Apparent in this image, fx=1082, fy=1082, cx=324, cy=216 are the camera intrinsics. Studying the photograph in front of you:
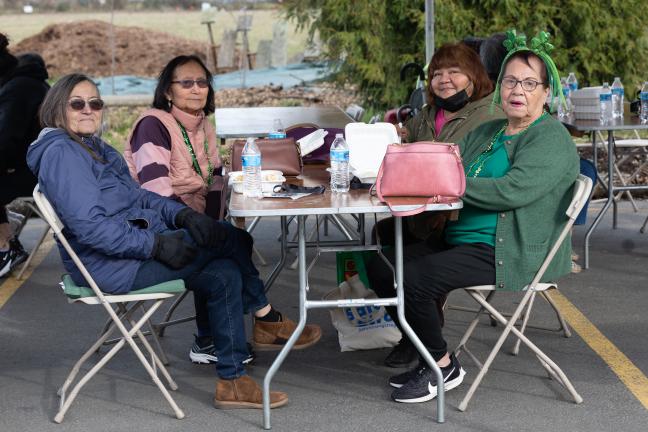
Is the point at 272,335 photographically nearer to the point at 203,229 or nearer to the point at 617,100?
the point at 203,229

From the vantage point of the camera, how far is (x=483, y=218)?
14.4 ft

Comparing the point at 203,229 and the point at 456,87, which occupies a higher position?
the point at 456,87

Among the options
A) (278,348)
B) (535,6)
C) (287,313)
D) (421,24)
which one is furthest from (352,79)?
(278,348)

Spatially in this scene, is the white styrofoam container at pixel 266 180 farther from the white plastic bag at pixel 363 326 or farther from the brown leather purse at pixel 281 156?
the white plastic bag at pixel 363 326

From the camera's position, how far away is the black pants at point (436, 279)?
14.1 feet

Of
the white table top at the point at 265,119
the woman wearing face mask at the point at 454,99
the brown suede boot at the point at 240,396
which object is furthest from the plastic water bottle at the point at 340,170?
the white table top at the point at 265,119

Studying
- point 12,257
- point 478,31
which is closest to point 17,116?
point 12,257

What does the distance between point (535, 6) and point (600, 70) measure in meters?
0.98

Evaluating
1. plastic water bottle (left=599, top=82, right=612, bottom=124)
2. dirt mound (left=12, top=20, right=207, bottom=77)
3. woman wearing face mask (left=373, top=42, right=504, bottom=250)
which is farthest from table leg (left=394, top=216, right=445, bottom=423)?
dirt mound (left=12, top=20, right=207, bottom=77)

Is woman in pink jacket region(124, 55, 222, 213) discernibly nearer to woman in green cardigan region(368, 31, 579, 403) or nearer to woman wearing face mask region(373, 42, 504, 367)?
woman wearing face mask region(373, 42, 504, 367)

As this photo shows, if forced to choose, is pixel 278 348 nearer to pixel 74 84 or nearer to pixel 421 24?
pixel 74 84

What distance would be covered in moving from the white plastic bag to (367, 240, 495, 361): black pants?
2.25ft

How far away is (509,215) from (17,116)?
360cm

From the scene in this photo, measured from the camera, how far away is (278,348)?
5195 mm
